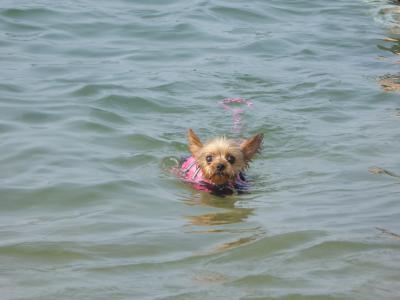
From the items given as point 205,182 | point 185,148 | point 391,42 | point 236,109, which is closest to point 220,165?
point 205,182

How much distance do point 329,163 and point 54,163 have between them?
104 inches

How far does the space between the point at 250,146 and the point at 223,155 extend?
31 cm

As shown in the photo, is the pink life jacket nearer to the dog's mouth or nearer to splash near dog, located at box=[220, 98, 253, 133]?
the dog's mouth

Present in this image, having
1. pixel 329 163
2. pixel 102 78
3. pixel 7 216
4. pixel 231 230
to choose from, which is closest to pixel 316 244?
pixel 231 230

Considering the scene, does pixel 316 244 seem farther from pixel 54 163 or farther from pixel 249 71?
pixel 249 71

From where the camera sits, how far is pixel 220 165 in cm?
798

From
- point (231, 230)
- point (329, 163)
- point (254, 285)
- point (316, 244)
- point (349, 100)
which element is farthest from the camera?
point (349, 100)

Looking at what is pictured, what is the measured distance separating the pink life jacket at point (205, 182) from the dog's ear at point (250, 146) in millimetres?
177

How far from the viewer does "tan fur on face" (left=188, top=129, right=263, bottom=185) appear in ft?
26.4

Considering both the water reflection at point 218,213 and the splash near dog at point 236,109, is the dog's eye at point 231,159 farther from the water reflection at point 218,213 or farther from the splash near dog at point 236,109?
the splash near dog at point 236,109

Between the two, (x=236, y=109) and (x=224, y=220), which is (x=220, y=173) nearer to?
(x=224, y=220)

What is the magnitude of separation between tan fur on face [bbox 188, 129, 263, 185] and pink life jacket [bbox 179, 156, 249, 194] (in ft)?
0.13

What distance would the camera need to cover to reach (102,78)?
11.4 m

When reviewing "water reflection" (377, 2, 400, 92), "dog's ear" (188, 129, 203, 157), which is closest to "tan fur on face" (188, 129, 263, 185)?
"dog's ear" (188, 129, 203, 157)
